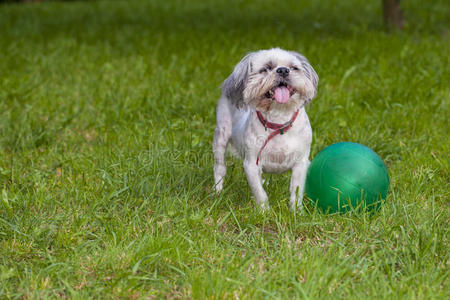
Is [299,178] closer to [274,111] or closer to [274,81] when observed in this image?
[274,111]

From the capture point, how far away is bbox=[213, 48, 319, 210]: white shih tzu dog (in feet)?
11.4

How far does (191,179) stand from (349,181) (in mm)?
1193

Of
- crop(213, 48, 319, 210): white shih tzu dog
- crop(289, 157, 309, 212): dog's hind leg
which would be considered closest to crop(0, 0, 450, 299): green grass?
crop(289, 157, 309, 212): dog's hind leg

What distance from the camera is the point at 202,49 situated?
28.3 feet

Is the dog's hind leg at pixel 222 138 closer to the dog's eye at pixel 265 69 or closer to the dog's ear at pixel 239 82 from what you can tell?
the dog's ear at pixel 239 82

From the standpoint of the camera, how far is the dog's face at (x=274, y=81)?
11.3 feet

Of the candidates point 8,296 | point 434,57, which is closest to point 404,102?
point 434,57

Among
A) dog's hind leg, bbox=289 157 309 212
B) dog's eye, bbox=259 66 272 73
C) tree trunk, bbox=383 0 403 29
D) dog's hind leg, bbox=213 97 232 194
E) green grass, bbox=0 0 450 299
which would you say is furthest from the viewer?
tree trunk, bbox=383 0 403 29

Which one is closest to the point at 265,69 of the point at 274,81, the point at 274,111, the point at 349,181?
the point at 274,81

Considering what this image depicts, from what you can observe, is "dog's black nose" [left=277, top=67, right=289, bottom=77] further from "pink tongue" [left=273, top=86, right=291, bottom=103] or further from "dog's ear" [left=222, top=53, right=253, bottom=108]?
"dog's ear" [left=222, top=53, right=253, bottom=108]

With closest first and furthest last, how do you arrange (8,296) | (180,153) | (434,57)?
(8,296)
(180,153)
(434,57)

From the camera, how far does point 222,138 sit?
4203 millimetres

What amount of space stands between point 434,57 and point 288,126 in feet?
15.5

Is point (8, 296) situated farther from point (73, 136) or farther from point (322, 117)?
point (322, 117)
